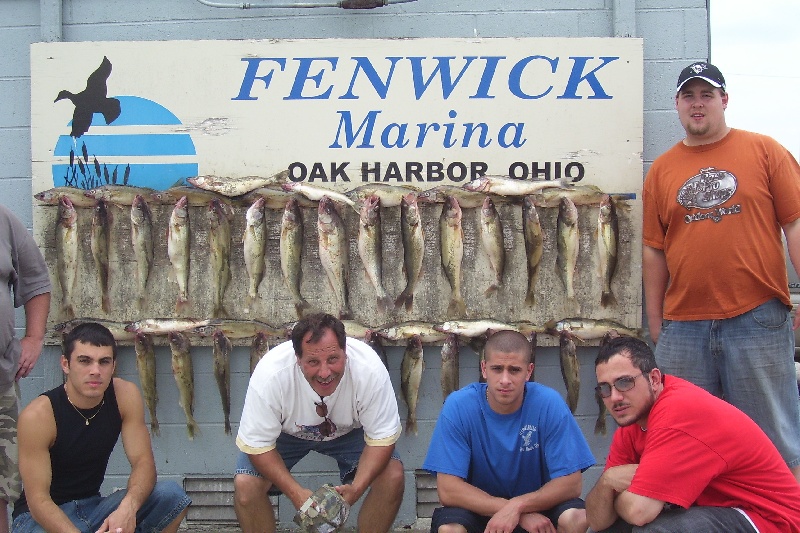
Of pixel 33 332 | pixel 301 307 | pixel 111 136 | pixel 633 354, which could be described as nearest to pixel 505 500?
pixel 633 354

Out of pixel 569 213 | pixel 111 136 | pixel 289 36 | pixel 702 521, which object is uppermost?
pixel 289 36

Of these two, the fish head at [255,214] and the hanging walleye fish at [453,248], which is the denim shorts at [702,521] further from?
the fish head at [255,214]

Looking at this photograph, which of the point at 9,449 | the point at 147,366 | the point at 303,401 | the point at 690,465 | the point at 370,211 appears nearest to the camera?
the point at 690,465

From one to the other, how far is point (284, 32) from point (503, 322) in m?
Answer: 1.95

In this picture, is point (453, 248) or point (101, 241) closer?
point (453, 248)

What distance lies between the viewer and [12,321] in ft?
13.0

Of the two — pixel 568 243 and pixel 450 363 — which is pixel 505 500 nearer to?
pixel 450 363

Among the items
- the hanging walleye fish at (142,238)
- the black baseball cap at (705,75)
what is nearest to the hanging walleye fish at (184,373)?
the hanging walleye fish at (142,238)

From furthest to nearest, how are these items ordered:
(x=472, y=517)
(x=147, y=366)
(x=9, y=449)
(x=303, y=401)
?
(x=147, y=366) → (x=9, y=449) → (x=303, y=401) → (x=472, y=517)

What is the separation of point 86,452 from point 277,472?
83cm

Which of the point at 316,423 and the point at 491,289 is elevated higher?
the point at 491,289

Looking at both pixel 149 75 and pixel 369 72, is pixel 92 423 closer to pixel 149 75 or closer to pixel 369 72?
pixel 149 75

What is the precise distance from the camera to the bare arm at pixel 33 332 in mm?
4062

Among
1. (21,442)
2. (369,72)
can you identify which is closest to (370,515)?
(21,442)
